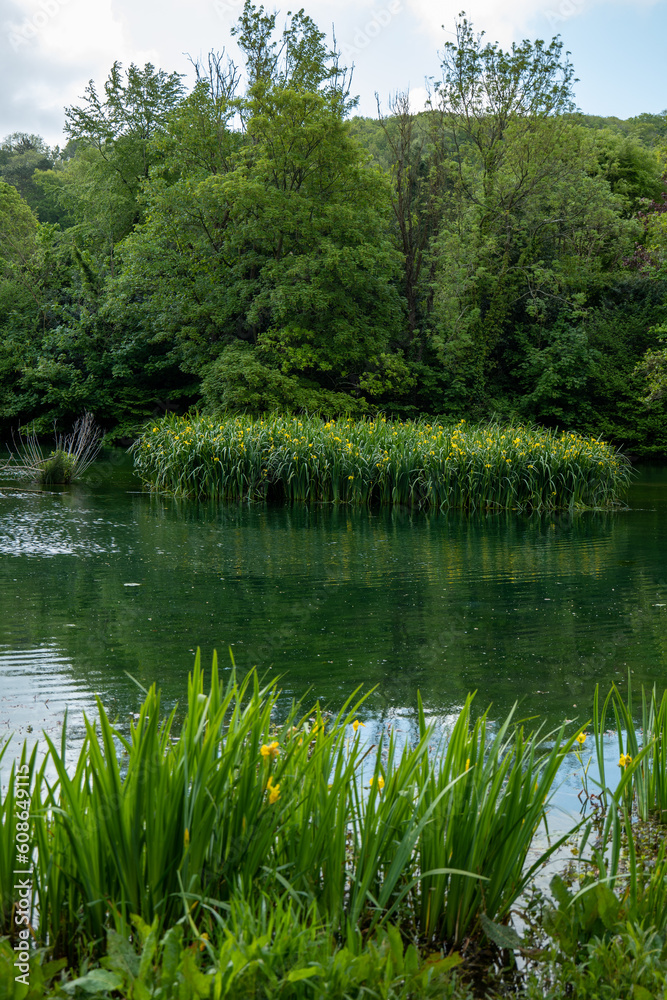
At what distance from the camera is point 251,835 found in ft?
6.42

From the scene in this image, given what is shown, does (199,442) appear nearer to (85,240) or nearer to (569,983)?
(569,983)

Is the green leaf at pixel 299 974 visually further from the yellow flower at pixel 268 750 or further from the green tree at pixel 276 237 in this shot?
the green tree at pixel 276 237

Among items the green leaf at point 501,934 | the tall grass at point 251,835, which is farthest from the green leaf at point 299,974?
the green leaf at point 501,934

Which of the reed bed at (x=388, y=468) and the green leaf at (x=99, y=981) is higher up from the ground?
the reed bed at (x=388, y=468)

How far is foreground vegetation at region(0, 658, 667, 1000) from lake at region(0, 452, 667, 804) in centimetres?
172

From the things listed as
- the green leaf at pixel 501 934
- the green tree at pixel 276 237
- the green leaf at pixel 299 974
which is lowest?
the green leaf at pixel 501 934

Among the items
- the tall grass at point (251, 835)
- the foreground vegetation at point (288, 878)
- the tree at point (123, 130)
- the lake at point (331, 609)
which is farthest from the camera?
the tree at point (123, 130)

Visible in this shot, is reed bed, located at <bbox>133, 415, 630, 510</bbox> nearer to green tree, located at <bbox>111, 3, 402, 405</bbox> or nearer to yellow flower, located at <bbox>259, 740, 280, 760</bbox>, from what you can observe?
green tree, located at <bbox>111, 3, 402, 405</bbox>

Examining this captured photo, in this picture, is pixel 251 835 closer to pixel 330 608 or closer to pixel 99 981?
pixel 99 981

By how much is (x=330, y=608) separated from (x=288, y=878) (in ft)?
14.9

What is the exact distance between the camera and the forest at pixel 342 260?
65.8 feet

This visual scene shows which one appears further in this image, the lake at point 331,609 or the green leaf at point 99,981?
the lake at point 331,609

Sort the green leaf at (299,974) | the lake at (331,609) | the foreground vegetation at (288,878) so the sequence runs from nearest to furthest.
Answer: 1. the green leaf at (299,974)
2. the foreground vegetation at (288,878)
3. the lake at (331,609)

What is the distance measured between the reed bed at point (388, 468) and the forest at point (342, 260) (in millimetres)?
3514
